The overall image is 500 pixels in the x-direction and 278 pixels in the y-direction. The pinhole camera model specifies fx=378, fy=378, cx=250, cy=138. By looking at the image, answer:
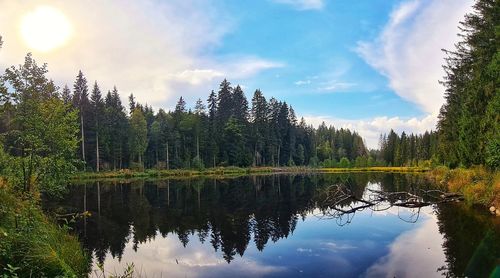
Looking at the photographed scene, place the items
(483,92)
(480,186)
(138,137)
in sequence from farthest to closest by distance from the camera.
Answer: (138,137), (483,92), (480,186)

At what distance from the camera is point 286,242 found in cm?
1688

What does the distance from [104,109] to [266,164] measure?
43832 mm

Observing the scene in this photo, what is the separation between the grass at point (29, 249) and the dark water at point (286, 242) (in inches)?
94.1

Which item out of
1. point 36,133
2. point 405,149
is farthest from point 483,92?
point 405,149

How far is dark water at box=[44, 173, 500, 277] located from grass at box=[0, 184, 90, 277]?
2389 mm

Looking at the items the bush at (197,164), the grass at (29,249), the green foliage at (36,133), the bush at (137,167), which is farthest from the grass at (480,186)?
the bush at (137,167)

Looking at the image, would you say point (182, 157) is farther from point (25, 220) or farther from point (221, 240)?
point (25, 220)

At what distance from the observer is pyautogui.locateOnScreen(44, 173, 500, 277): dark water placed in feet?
41.7

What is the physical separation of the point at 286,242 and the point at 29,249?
10.6 meters

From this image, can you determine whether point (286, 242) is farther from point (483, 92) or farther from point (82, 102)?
point (82, 102)

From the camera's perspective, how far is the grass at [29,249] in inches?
330

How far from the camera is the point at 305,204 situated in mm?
29328

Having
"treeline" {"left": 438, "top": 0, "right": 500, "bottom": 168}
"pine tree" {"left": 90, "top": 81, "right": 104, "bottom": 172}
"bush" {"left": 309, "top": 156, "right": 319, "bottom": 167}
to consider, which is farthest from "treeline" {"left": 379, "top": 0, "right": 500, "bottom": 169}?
"bush" {"left": 309, "top": 156, "right": 319, "bottom": 167}

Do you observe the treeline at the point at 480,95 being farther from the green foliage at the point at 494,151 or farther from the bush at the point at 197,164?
the bush at the point at 197,164
